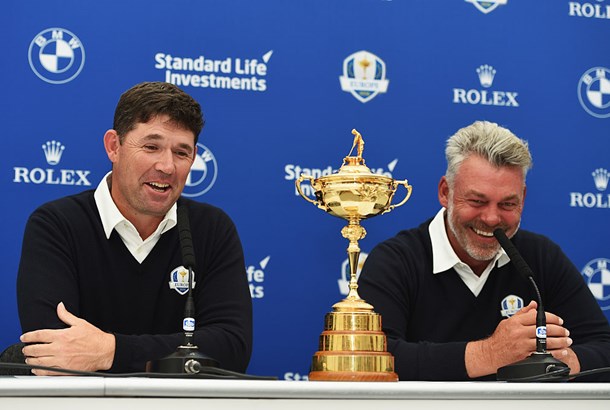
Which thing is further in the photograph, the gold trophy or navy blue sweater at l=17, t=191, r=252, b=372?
navy blue sweater at l=17, t=191, r=252, b=372

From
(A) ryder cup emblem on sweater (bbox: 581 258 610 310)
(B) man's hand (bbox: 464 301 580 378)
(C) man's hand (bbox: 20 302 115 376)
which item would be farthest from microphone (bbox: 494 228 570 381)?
(A) ryder cup emblem on sweater (bbox: 581 258 610 310)

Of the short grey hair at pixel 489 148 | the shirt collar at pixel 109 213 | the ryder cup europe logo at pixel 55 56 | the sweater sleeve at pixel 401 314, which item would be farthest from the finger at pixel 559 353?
the ryder cup europe logo at pixel 55 56

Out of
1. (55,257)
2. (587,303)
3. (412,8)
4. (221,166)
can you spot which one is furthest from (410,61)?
(55,257)

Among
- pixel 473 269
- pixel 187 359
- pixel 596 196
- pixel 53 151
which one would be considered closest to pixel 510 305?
pixel 473 269

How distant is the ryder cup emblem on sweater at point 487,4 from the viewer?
3521 mm

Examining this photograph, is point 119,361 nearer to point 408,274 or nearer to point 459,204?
point 408,274

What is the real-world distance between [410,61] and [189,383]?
225 centimetres

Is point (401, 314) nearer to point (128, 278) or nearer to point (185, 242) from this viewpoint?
point (128, 278)

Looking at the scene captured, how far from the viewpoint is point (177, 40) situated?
10.5ft

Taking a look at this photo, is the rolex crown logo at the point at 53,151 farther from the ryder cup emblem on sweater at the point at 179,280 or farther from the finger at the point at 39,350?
the finger at the point at 39,350

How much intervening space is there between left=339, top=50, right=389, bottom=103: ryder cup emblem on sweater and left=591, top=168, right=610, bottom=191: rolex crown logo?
865mm

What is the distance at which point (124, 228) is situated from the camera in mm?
2625

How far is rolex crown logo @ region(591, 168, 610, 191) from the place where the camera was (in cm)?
352

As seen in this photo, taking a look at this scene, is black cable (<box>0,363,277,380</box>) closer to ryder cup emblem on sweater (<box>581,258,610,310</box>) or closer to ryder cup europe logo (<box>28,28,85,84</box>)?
ryder cup europe logo (<box>28,28,85,84</box>)
